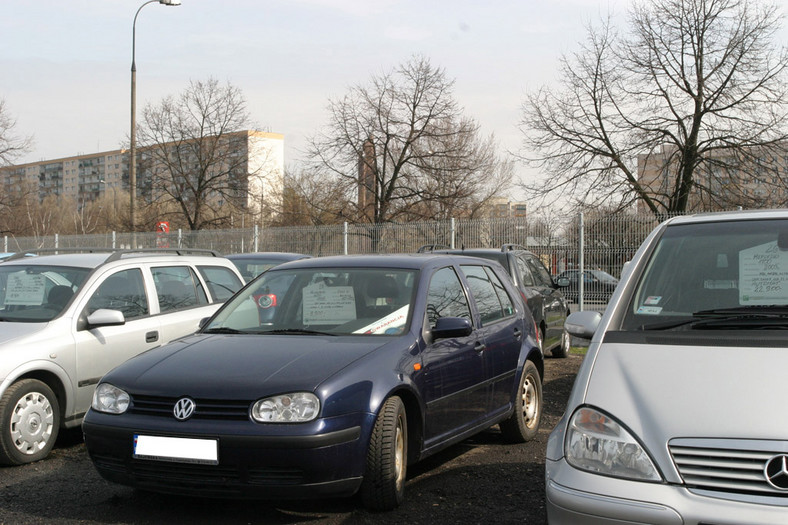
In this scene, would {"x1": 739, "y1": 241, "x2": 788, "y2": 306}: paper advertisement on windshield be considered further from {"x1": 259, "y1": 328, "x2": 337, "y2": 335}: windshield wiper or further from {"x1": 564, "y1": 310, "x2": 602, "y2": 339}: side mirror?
{"x1": 259, "y1": 328, "x2": 337, "y2": 335}: windshield wiper

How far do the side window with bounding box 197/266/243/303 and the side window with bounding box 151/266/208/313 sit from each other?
0.56 feet

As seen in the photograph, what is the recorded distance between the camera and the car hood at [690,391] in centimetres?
285

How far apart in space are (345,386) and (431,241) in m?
16.6

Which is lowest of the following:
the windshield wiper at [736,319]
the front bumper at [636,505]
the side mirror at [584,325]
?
the front bumper at [636,505]

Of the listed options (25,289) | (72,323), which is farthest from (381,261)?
(25,289)

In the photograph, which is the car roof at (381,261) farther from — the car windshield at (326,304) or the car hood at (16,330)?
the car hood at (16,330)

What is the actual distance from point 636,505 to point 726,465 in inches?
13.6

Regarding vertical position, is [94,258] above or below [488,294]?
above

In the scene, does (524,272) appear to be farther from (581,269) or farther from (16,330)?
(581,269)

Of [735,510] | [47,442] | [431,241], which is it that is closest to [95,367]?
[47,442]

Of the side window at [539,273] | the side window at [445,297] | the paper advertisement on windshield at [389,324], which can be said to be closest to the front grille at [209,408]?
the paper advertisement on windshield at [389,324]

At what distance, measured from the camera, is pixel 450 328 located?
5.05 m

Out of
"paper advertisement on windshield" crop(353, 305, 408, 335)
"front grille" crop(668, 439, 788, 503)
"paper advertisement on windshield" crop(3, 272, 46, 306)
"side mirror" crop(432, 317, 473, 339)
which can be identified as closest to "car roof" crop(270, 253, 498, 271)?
"paper advertisement on windshield" crop(353, 305, 408, 335)

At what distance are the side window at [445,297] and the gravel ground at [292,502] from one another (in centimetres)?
112
